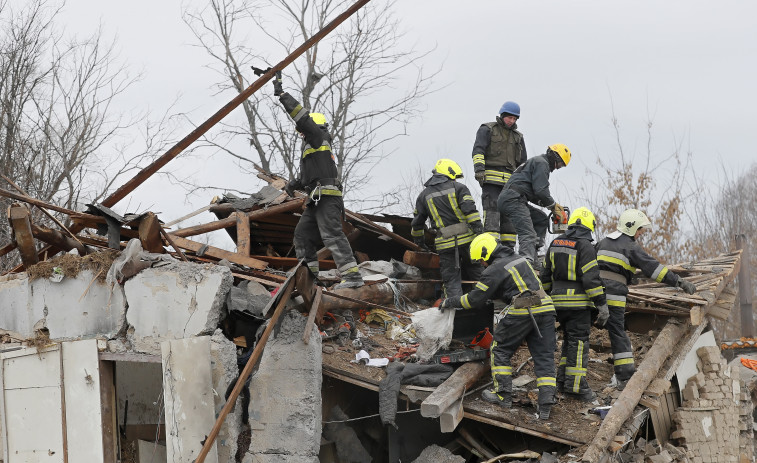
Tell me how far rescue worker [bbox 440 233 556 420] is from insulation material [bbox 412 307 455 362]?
9.5 inches

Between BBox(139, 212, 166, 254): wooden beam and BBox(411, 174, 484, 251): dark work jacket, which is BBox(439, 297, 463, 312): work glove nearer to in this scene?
BBox(411, 174, 484, 251): dark work jacket

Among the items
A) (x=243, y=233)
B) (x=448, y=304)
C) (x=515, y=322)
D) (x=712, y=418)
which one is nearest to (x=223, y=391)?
(x=448, y=304)

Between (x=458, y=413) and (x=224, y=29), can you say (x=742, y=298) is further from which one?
(x=224, y=29)

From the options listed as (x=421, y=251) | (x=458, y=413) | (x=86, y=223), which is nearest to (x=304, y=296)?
(x=458, y=413)

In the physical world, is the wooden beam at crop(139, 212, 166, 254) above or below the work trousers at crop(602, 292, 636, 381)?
above

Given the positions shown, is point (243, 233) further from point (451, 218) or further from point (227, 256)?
point (451, 218)

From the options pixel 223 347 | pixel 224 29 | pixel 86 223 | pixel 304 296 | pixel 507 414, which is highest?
pixel 224 29

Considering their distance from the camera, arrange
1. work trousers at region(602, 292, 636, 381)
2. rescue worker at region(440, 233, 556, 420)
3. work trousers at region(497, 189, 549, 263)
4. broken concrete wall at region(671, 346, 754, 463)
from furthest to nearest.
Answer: work trousers at region(497, 189, 549, 263) → broken concrete wall at region(671, 346, 754, 463) → work trousers at region(602, 292, 636, 381) → rescue worker at region(440, 233, 556, 420)

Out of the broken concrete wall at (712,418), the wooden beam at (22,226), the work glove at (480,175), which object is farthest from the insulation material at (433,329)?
the wooden beam at (22,226)

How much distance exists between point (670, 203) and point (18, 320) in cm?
2023

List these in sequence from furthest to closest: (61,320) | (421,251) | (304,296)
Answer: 1. (421,251)
2. (61,320)
3. (304,296)

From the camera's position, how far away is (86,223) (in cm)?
773

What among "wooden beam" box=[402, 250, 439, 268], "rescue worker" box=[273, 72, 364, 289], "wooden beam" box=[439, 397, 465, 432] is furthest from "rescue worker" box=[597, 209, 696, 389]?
"rescue worker" box=[273, 72, 364, 289]

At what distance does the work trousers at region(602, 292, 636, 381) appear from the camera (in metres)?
7.88
